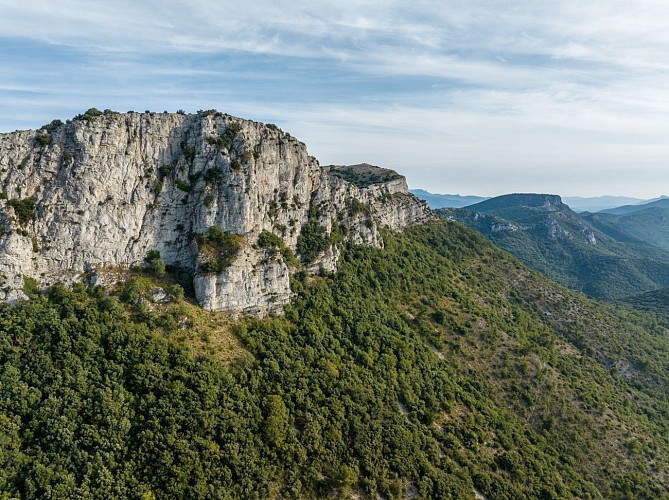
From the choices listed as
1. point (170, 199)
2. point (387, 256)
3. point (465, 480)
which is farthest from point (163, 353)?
point (387, 256)

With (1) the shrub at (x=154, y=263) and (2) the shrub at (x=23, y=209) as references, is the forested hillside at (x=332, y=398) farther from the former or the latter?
(2) the shrub at (x=23, y=209)

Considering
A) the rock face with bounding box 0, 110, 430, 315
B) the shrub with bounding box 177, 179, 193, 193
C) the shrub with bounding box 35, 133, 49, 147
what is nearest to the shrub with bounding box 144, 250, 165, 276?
the rock face with bounding box 0, 110, 430, 315

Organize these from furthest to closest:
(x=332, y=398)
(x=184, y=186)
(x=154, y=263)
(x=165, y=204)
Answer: (x=184, y=186) < (x=165, y=204) < (x=154, y=263) < (x=332, y=398)

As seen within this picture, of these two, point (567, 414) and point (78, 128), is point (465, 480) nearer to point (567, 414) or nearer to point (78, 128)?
point (567, 414)

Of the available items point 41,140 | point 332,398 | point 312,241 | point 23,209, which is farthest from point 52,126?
point 332,398

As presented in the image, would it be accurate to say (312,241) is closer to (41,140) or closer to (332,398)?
(332,398)

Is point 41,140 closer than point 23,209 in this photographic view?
No
